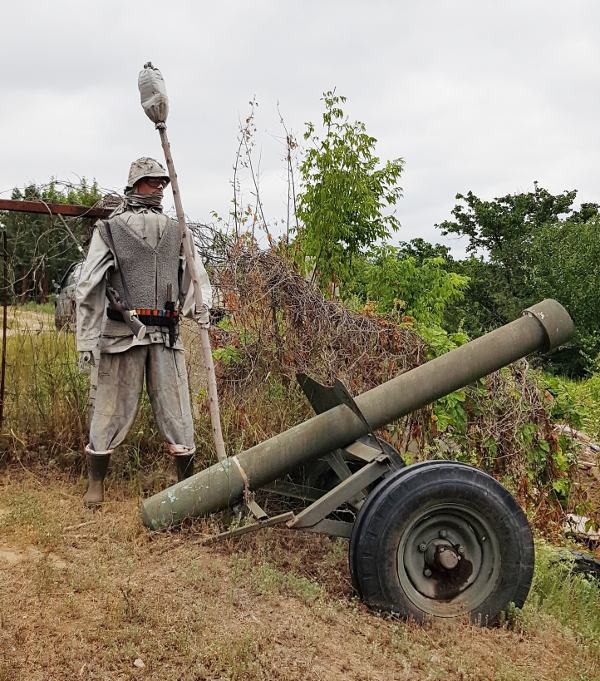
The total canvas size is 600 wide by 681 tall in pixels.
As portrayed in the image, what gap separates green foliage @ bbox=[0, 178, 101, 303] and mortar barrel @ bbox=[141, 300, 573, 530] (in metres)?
2.44

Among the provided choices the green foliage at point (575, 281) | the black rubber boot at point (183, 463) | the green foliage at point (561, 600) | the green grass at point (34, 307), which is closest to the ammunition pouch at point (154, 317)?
the black rubber boot at point (183, 463)

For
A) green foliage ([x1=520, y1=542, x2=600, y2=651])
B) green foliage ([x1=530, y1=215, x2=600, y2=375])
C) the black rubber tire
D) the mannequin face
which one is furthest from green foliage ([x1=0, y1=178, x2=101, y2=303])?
green foliage ([x1=530, y1=215, x2=600, y2=375])

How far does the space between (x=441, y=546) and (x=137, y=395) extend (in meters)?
2.30

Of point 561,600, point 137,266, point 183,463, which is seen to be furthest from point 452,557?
point 137,266

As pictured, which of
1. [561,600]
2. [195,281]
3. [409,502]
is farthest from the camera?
[195,281]

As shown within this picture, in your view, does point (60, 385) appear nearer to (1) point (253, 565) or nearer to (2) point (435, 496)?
(1) point (253, 565)

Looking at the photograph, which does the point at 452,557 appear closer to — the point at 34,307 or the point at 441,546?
the point at 441,546

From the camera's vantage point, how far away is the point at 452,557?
3.68 metres

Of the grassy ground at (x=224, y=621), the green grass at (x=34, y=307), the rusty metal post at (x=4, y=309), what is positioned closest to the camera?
the grassy ground at (x=224, y=621)

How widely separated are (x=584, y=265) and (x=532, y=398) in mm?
20679

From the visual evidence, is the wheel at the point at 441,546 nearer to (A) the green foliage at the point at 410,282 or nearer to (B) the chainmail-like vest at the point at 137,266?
(B) the chainmail-like vest at the point at 137,266

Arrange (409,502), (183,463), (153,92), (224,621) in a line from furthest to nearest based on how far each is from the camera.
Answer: (183,463) → (153,92) → (409,502) → (224,621)

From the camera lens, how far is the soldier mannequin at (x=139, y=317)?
4809 millimetres

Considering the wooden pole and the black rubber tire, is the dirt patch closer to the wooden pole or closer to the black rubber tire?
the wooden pole
